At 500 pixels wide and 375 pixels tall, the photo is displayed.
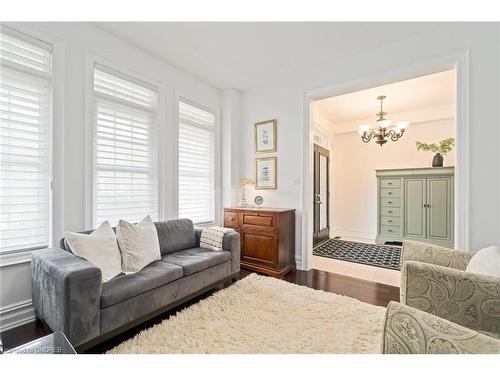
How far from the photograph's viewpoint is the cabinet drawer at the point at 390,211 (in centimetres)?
482

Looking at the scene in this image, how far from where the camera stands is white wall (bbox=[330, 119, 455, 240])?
4992mm

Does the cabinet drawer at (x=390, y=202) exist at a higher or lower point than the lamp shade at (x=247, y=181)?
lower

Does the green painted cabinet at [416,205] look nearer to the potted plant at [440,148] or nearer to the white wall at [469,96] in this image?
the potted plant at [440,148]

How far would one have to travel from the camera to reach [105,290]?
171 cm

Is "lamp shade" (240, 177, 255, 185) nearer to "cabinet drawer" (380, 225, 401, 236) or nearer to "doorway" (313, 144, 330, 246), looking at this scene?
"doorway" (313, 144, 330, 246)

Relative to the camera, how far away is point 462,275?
4.38 feet

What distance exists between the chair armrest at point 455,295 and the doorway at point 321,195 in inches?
134

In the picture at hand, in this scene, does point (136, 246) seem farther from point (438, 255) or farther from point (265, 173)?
point (438, 255)

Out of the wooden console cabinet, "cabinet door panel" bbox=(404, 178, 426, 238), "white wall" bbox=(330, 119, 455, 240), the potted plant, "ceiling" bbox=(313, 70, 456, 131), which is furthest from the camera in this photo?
"white wall" bbox=(330, 119, 455, 240)

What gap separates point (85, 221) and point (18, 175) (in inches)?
26.1

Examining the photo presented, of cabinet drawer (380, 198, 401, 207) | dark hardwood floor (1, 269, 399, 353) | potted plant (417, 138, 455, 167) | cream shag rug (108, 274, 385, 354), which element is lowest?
dark hardwood floor (1, 269, 399, 353)

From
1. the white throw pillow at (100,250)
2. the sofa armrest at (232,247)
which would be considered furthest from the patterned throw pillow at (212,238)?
the white throw pillow at (100,250)

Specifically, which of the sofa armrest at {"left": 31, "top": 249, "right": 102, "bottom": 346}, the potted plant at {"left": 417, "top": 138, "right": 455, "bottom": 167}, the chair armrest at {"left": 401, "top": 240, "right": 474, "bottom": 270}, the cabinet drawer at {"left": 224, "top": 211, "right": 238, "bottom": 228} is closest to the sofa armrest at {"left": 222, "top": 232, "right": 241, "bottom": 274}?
the cabinet drawer at {"left": 224, "top": 211, "right": 238, "bottom": 228}
